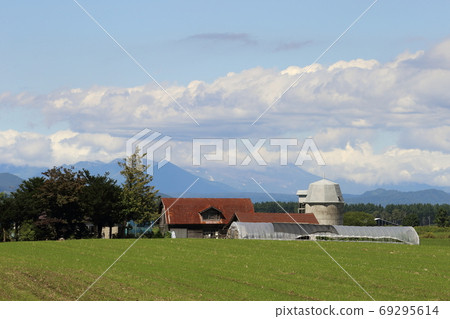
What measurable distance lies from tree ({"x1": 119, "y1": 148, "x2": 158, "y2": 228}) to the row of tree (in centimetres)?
16

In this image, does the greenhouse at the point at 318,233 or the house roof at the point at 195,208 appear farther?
the house roof at the point at 195,208

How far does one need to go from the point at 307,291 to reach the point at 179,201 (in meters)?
77.0

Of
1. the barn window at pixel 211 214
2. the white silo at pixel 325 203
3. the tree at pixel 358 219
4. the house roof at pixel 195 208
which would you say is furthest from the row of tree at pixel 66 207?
the tree at pixel 358 219

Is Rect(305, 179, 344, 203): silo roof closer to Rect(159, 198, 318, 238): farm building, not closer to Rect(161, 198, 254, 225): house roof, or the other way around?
Rect(159, 198, 318, 238): farm building

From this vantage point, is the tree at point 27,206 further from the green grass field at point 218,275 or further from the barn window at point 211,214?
the barn window at point 211,214

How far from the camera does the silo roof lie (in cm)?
12144

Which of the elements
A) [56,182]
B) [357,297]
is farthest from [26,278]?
[56,182]

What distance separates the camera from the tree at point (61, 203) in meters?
86.1

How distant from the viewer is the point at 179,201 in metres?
109

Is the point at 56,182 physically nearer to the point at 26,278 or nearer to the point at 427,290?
the point at 26,278

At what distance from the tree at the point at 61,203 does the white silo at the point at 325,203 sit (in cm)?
4735

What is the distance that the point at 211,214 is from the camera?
107 meters

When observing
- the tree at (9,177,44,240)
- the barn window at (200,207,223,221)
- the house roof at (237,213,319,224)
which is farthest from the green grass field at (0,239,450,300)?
the barn window at (200,207,223,221)

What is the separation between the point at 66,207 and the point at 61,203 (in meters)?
2.05
